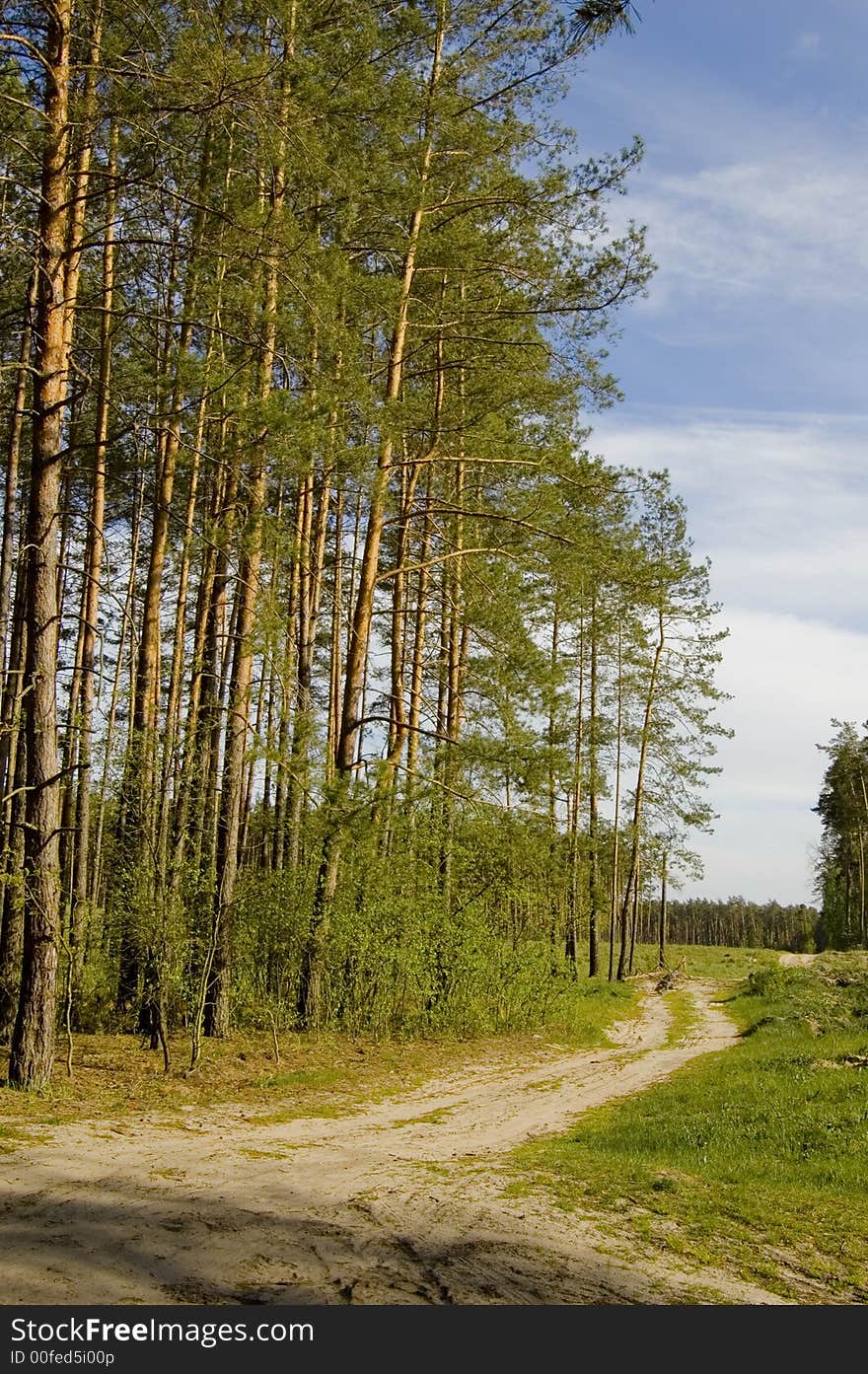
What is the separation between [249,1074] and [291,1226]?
20.6 feet

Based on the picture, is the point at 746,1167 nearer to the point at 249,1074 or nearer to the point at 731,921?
the point at 249,1074

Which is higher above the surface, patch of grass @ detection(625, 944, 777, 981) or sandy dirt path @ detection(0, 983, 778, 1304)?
sandy dirt path @ detection(0, 983, 778, 1304)

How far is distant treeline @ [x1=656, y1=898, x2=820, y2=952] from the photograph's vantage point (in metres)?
95.1

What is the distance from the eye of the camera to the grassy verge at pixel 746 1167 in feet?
17.9

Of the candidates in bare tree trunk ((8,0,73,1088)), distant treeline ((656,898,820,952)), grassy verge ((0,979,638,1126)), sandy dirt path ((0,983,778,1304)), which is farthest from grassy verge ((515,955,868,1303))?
distant treeline ((656,898,820,952))

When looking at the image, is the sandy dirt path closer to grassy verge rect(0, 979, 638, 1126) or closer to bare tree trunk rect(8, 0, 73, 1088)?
grassy verge rect(0, 979, 638, 1126)

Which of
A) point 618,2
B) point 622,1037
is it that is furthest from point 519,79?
point 622,1037

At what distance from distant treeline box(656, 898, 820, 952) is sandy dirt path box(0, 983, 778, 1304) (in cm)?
8709

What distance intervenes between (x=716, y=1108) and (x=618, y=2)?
910 centimetres

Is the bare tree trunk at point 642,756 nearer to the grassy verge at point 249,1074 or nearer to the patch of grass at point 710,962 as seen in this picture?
the patch of grass at point 710,962

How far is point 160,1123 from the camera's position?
27.9 feet

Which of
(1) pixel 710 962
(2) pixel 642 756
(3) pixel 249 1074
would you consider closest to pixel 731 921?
(1) pixel 710 962

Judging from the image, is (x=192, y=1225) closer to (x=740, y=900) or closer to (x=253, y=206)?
(x=253, y=206)

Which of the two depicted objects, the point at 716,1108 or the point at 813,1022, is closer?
the point at 716,1108
